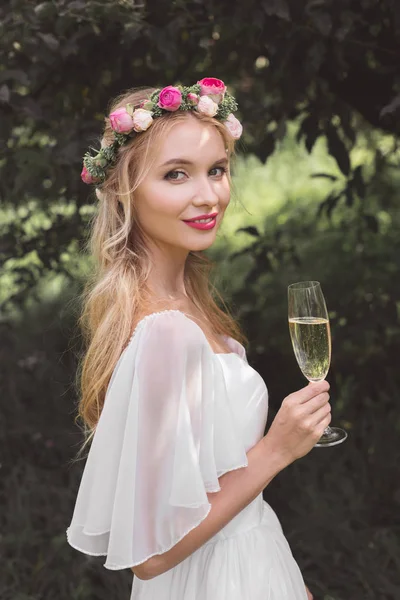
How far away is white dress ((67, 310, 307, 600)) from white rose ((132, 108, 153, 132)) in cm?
47

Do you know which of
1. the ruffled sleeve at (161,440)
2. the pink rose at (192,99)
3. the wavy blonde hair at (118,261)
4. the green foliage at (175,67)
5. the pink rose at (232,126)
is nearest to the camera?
the ruffled sleeve at (161,440)

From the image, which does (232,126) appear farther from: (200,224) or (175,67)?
(175,67)

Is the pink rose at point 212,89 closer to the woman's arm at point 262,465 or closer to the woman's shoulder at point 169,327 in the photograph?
the woman's shoulder at point 169,327

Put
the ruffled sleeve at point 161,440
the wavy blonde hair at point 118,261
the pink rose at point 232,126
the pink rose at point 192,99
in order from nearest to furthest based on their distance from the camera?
the ruffled sleeve at point 161,440 < the wavy blonde hair at point 118,261 < the pink rose at point 192,99 < the pink rose at point 232,126

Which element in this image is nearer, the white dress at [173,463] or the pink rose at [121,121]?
the white dress at [173,463]

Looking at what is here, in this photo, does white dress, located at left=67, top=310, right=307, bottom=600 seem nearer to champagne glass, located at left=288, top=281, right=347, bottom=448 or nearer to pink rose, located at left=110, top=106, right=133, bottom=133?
champagne glass, located at left=288, top=281, right=347, bottom=448

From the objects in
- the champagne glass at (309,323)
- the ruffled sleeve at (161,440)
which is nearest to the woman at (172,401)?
the ruffled sleeve at (161,440)

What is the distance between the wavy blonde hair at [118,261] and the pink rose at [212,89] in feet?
0.20

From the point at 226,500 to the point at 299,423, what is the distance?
0.76 feet

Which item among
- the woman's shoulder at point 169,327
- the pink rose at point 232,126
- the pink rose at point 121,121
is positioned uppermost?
the pink rose at point 232,126

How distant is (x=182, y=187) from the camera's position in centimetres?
191

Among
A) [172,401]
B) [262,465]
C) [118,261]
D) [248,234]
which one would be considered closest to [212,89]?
[118,261]

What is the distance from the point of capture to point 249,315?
397cm

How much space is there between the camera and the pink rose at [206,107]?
1.99 m
